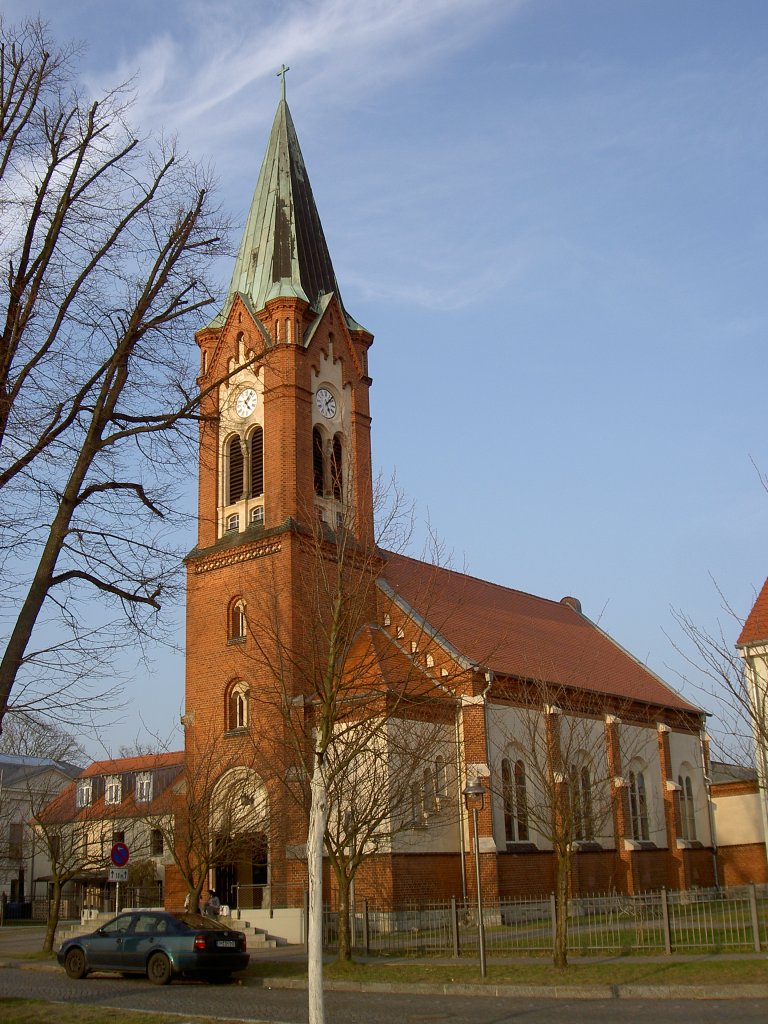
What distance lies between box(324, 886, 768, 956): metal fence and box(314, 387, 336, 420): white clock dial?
15.5 meters

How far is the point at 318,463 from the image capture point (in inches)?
1292

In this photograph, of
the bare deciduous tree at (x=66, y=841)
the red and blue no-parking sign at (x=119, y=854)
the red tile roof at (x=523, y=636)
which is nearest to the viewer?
the red and blue no-parking sign at (x=119, y=854)

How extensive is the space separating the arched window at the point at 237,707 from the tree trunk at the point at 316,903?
61.2 ft

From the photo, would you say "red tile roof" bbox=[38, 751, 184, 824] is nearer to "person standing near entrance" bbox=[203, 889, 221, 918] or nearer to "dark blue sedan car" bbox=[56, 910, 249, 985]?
"person standing near entrance" bbox=[203, 889, 221, 918]

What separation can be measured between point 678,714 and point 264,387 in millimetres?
21769

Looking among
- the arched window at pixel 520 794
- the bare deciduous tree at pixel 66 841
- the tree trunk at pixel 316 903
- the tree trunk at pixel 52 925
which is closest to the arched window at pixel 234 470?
the bare deciduous tree at pixel 66 841

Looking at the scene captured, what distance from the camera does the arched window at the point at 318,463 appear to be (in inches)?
1276

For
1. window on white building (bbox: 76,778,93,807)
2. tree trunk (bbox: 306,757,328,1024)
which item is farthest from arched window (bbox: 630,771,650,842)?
window on white building (bbox: 76,778,93,807)

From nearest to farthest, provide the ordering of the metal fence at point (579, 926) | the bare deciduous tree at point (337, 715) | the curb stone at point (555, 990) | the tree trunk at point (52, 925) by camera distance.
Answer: the bare deciduous tree at point (337, 715)
the curb stone at point (555, 990)
the metal fence at point (579, 926)
the tree trunk at point (52, 925)

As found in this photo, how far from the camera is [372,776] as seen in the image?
21859 mm

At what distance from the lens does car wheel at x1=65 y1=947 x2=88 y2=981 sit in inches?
801

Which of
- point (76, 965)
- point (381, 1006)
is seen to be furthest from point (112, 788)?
point (381, 1006)

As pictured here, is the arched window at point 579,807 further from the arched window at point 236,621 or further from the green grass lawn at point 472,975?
the arched window at point 236,621

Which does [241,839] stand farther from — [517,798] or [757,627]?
[757,627]
